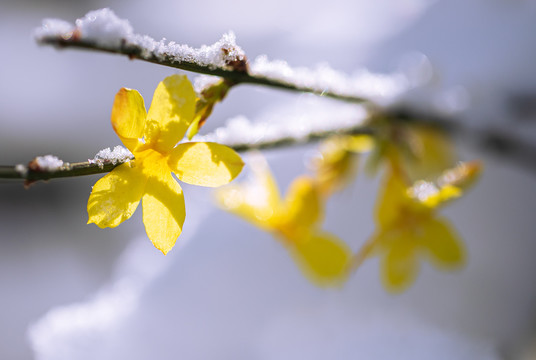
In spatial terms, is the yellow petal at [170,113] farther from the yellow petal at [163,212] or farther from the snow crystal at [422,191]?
the snow crystal at [422,191]

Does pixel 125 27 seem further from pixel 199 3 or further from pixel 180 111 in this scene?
pixel 199 3

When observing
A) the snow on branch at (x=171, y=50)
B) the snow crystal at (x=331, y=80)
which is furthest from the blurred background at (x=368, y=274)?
the snow on branch at (x=171, y=50)

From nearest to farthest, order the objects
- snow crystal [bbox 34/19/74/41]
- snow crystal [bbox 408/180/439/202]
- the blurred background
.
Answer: snow crystal [bbox 34/19/74/41] < snow crystal [bbox 408/180/439/202] < the blurred background

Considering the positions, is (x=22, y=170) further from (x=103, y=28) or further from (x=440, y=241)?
(x=440, y=241)

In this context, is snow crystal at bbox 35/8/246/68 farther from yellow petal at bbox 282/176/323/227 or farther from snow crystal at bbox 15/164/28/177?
yellow petal at bbox 282/176/323/227

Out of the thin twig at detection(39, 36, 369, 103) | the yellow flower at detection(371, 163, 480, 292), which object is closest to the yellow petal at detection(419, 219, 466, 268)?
the yellow flower at detection(371, 163, 480, 292)

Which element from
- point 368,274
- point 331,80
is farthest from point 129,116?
point 368,274

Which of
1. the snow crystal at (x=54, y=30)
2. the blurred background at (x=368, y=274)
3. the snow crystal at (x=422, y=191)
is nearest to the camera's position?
the snow crystal at (x=54, y=30)
